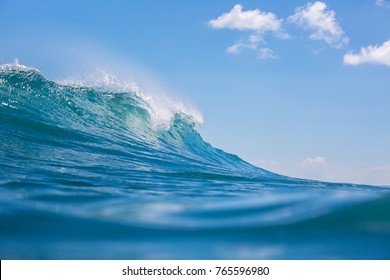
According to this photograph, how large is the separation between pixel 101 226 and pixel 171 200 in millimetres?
1278

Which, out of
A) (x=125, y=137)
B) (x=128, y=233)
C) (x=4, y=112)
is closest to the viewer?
(x=128, y=233)

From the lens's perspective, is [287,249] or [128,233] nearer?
[287,249]

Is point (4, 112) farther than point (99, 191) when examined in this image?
Yes

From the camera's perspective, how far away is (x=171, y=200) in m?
4.23

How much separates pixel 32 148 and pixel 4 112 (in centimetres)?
358

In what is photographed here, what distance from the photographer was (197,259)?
2.56m

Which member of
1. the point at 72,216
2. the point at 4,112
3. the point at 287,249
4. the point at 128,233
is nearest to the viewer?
the point at 287,249

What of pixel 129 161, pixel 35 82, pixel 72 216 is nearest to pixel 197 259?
pixel 72 216

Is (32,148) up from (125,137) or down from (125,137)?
down
